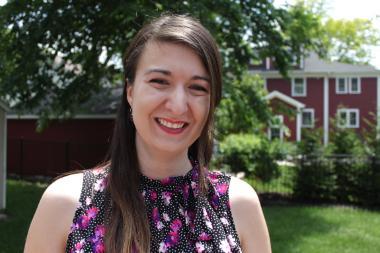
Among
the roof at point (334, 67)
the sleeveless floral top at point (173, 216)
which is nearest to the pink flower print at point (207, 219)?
the sleeveless floral top at point (173, 216)

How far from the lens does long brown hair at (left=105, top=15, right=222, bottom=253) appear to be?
1.48 m

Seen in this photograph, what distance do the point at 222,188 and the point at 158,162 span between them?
251 millimetres

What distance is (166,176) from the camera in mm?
1655

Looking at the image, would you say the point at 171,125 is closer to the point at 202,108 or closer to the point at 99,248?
the point at 202,108

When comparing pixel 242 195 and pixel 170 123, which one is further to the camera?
pixel 242 195

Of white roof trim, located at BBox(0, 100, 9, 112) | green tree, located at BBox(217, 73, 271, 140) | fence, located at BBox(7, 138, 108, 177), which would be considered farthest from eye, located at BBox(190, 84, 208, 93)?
fence, located at BBox(7, 138, 108, 177)

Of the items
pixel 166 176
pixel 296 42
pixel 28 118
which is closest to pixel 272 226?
pixel 296 42

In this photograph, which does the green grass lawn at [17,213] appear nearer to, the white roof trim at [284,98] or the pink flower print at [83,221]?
the pink flower print at [83,221]

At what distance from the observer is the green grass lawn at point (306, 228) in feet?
26.0

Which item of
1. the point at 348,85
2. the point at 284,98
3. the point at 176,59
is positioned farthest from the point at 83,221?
the point at 348,85

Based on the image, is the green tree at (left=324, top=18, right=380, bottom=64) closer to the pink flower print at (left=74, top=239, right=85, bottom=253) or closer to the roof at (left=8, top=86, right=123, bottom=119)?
the roof at (left=8, top=86, right=123, bottom=119)

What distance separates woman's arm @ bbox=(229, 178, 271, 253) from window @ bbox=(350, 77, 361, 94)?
31177 millimetres

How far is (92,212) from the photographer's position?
1.52 m

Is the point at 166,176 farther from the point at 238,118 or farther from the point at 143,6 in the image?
the point at 238,118
